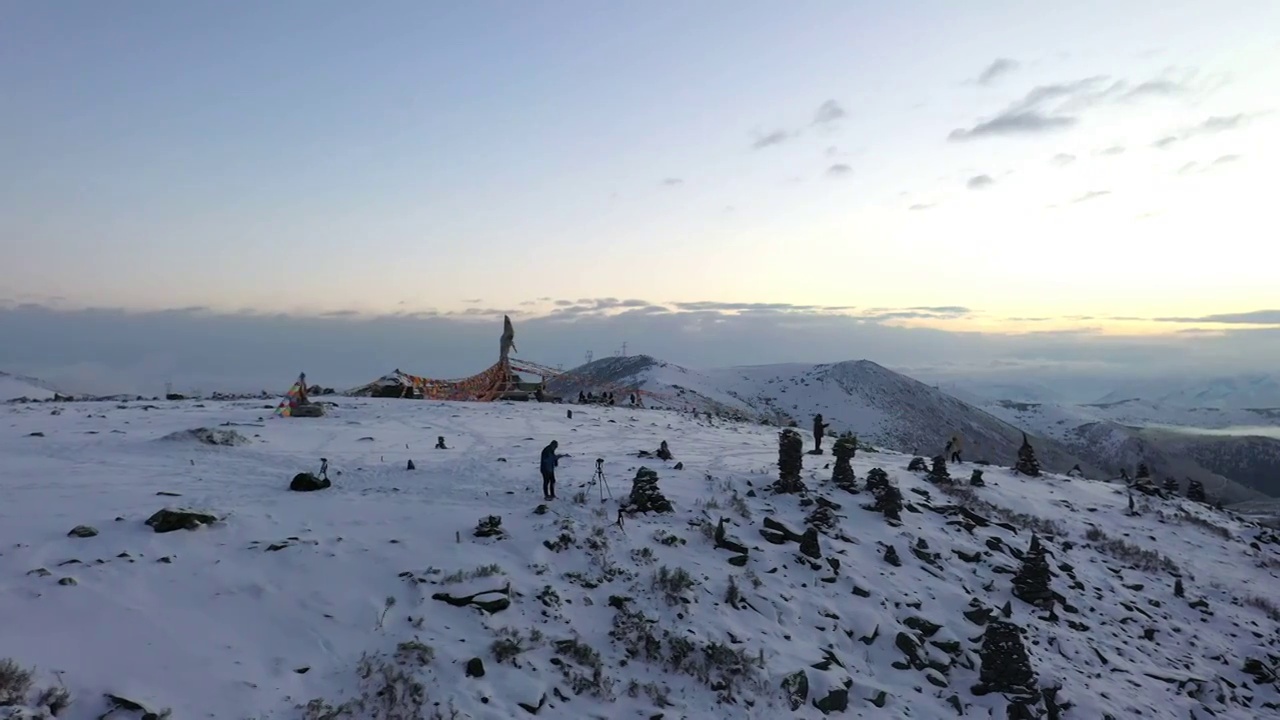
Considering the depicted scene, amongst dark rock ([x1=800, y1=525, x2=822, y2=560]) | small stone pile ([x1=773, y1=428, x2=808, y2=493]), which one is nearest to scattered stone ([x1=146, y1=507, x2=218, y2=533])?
dark rock ([x1=800, y1=525, x2=822, y2=560])

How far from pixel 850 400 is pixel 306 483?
91731mm

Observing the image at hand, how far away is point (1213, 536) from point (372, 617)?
30.6 metres

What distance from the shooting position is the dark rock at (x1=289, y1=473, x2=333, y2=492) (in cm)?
1593

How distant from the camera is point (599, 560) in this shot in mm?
13461

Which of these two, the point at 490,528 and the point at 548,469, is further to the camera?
the point at 548,469

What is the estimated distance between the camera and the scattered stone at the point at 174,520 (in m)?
12.3

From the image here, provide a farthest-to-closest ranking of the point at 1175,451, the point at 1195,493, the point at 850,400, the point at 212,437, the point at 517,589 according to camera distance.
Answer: the point at 1175,451, the point at 850,400, the point at 1195,493, the point at 212,437, the point at 517,589

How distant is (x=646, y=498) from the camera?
53.8 feet

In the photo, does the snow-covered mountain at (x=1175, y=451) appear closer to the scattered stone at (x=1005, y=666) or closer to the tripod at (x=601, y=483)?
the scattered stone at (x=1005, y=666)

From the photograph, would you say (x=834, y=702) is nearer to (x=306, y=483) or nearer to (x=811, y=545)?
(x=811, y=545)

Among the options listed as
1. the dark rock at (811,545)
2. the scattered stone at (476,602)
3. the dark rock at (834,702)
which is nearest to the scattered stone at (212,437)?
the scattered stone at (476,602)

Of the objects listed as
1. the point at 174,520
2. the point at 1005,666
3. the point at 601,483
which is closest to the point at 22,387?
the point at 174,520

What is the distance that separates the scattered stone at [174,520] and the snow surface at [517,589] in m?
0.26

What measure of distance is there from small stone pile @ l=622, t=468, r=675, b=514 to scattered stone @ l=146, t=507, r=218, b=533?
8899mm
